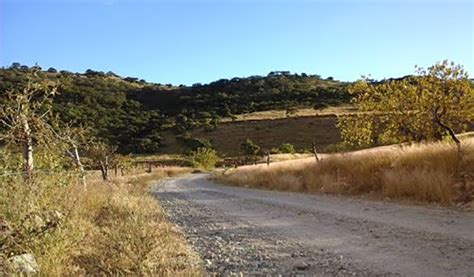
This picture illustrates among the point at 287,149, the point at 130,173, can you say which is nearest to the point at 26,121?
the point at 130,173

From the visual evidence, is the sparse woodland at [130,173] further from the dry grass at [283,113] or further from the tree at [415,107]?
the dry grass at [283,113]

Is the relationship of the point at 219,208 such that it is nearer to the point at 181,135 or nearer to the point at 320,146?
the point at 320,146

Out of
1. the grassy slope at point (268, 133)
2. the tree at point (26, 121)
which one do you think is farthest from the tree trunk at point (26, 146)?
the grassy slope at point (268, 133)

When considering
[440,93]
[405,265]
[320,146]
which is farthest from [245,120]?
[405,265]

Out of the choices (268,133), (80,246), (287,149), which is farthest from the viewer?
(268,133)

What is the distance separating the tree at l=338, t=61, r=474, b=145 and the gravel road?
8.46 meters

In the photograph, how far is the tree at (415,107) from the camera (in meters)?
22.2

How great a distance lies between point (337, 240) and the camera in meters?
9.67

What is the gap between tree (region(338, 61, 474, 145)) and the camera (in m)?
22.2

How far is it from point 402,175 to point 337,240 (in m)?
6.96

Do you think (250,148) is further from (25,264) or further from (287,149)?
(25,264)

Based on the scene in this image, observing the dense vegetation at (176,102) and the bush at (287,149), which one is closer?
the bush at (287,149)

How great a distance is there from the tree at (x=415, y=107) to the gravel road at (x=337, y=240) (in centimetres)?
846

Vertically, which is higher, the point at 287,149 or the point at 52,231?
the point at 52,231
